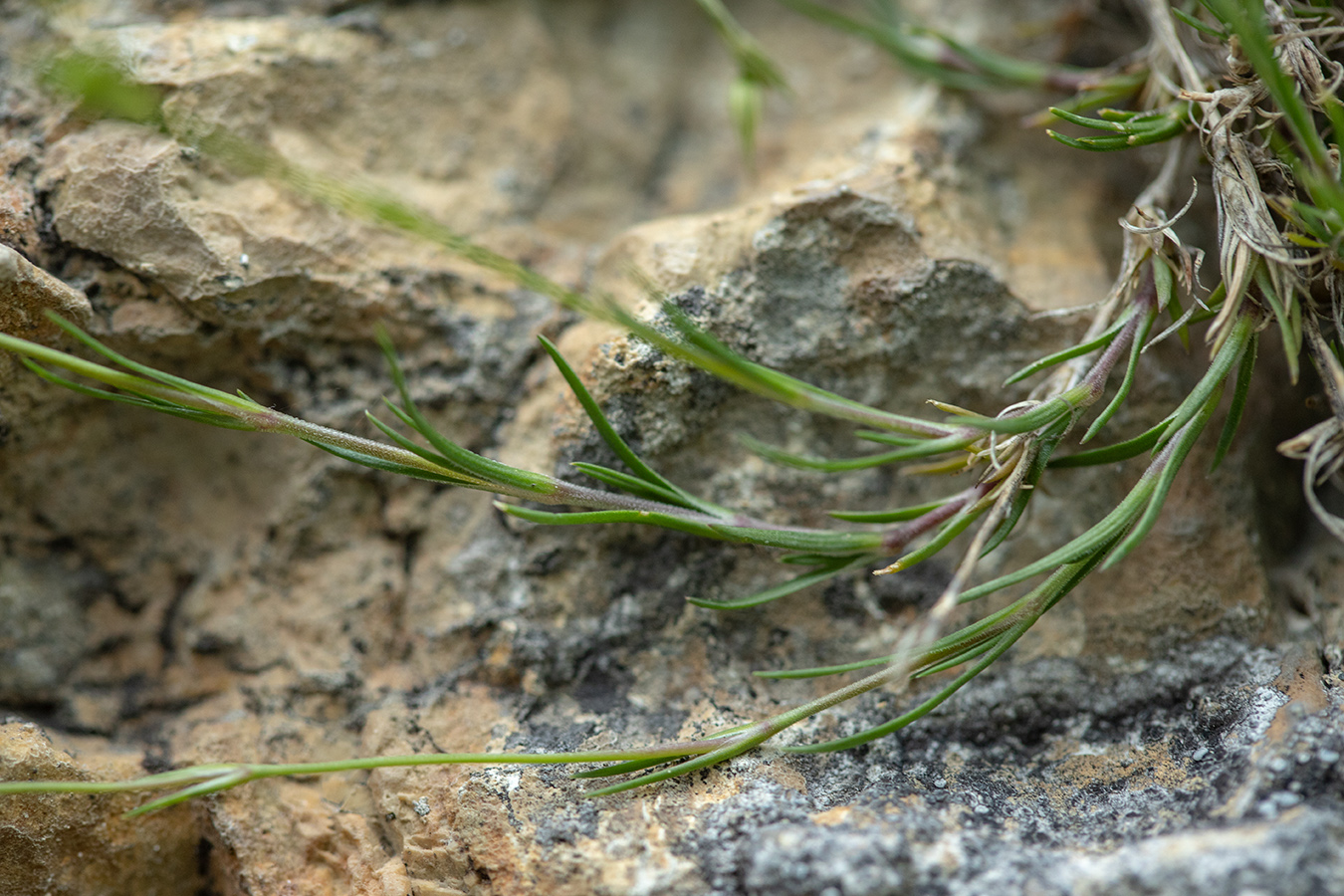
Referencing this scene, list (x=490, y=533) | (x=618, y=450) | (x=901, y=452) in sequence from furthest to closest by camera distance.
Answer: (x=490, y=533) < (x=618, y=450) < (x=901, y=452)

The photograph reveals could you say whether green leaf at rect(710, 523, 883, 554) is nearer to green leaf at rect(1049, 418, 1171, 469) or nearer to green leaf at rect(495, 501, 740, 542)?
green leaf at rect(495, 501, 740, 542)

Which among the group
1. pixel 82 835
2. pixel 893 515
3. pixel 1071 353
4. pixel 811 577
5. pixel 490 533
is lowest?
pixel 82 835

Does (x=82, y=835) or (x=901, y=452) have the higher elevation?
(x=901, y=452)

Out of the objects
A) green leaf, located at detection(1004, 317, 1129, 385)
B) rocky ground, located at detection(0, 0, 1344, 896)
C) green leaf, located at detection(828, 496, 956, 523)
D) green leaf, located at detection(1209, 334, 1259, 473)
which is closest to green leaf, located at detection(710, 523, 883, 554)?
green leaf, located at detection(828, 496, 956, 523)

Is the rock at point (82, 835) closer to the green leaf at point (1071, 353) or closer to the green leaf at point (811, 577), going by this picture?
the green leaf at point (811, 577)

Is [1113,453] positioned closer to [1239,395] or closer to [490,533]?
[1239,395]

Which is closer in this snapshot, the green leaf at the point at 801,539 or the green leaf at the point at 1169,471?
the green leaf at the point at 1169,471

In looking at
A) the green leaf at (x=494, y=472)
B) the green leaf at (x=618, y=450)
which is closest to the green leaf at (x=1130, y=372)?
the green leaf at (x=618, y=450)

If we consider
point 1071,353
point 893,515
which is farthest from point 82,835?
point 1071,353

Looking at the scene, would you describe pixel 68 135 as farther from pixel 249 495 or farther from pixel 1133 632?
pixel 1133 632
